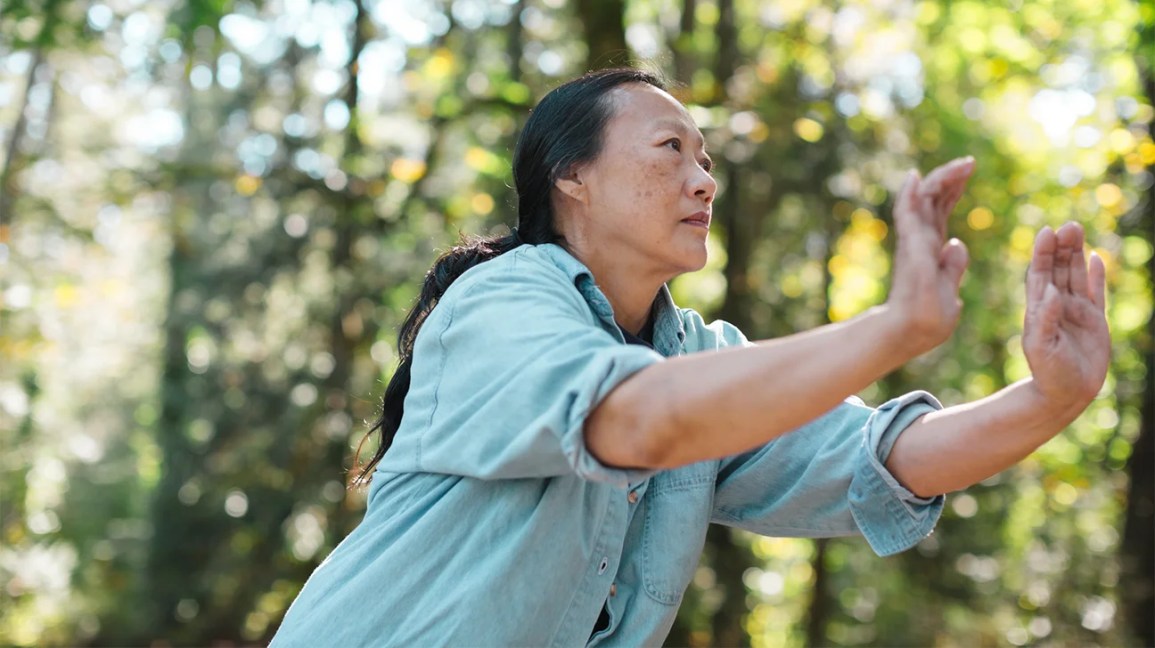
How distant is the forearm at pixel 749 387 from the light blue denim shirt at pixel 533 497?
0.03 meters

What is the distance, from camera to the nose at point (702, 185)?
2045 millimetres

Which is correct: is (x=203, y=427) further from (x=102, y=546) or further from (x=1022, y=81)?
(x=1022, y=81)

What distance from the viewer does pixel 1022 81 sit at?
8820mm

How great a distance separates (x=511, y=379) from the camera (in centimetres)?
154

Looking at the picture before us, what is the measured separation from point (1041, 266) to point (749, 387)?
60 centimetres

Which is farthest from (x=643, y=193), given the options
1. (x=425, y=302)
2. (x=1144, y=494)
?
(x=1144, y=494)

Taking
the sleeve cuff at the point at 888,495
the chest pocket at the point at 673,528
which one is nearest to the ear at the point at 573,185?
the chest pocket at the point at 673,528

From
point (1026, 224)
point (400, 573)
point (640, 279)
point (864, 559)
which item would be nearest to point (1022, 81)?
point (1026, 224)

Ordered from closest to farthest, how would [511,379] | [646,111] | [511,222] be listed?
[511,379], [646,111], [511,222]

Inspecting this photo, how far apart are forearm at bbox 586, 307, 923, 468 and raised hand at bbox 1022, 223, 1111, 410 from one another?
41cm

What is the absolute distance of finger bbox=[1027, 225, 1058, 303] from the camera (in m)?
1.66

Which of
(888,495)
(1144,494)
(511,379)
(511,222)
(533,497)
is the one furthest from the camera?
(1144,494)

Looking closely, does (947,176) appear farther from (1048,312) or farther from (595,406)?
(595,406)

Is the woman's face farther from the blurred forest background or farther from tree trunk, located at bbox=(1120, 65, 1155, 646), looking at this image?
tree trunk, located at bbox=(1120, 65, 1155, 646)
